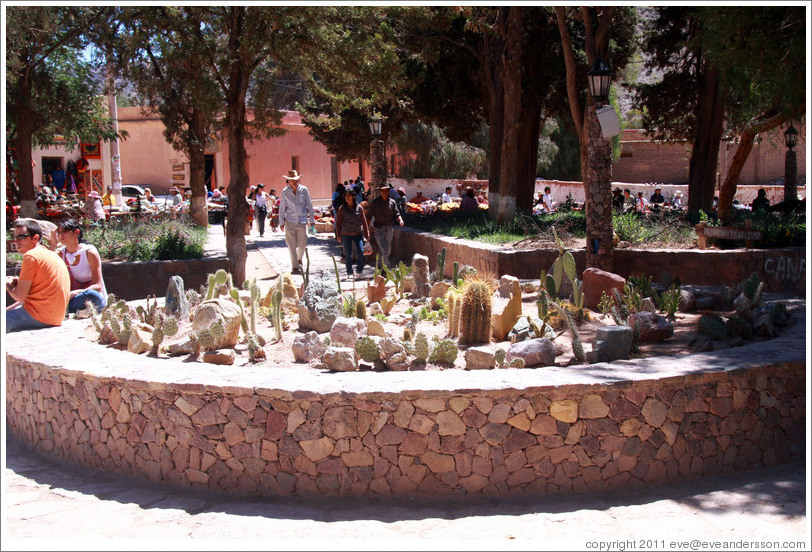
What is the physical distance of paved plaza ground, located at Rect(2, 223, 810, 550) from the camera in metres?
4.05

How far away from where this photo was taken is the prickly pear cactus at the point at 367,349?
5.43 m

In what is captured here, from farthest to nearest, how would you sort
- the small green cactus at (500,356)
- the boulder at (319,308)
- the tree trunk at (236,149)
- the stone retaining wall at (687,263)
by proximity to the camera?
the tree trunk at (236,149), the stone retaining wall at (687,263), the boulder at (319,308), the small green cactus at (500,356)

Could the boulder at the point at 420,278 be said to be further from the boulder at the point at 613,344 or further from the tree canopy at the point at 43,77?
the tree canopy at the point at 43,77

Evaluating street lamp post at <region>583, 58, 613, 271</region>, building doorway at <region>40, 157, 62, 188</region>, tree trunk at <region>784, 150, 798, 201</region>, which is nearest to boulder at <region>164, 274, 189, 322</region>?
street lamp post at <region>583, 58, 613, 271</region>

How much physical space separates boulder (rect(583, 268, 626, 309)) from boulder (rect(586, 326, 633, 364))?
8.09 feet

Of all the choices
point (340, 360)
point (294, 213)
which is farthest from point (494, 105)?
point (340, 360)

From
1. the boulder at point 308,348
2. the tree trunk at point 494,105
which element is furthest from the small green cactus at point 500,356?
the tree trunk at point 494,105

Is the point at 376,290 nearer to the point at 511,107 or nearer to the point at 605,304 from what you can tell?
the point at 605,304

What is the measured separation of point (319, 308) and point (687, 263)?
18.1ft

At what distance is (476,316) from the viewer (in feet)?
21.1

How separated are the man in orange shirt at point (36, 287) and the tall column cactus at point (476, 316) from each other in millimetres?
3445

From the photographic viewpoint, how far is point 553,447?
4.63 metres

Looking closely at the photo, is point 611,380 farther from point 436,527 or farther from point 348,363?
point 348,363

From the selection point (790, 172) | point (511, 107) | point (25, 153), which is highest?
point (511, 107)
